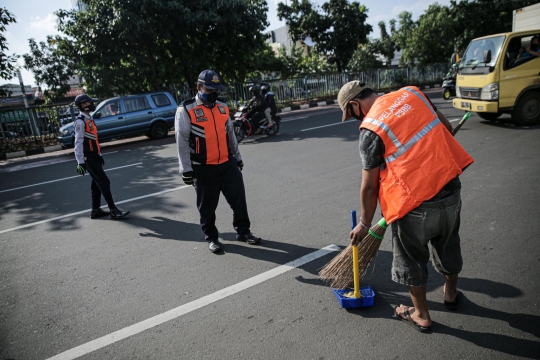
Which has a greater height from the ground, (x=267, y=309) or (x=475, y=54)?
(x=475, y=54)

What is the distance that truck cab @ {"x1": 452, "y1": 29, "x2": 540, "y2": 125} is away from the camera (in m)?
8.09

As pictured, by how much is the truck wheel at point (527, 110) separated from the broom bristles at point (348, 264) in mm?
7719

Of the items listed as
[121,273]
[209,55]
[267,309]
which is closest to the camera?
[267,309]

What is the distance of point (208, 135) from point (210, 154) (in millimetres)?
203

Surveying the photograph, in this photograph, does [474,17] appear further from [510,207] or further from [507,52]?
[510,207]

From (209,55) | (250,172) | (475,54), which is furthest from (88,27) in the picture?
(475,54)

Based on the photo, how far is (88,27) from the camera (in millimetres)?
14500

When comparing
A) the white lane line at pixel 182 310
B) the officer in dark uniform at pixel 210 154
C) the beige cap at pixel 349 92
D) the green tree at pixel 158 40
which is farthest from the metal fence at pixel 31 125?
the beige cap at pixel 349 92

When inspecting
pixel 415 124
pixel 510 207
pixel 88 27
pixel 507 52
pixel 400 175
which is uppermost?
pixel 88 27

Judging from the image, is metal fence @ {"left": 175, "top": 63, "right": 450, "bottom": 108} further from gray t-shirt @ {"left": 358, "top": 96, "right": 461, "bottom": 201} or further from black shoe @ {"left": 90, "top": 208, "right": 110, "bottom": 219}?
gray t-shirt @ {"left": 358, "top": 96, "right": 461, "bottom": 201}

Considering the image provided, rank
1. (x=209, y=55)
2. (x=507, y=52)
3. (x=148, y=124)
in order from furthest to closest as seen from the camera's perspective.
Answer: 1. (x=209, y=55)
2. (x=148, y=124)
3. (x=507, y=52)

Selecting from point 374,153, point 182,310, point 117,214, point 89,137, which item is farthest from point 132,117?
point 374,153

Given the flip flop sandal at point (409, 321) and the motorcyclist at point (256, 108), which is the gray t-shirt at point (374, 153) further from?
the motorcyclist at point (256, 108)

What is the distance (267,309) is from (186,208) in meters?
2.90
